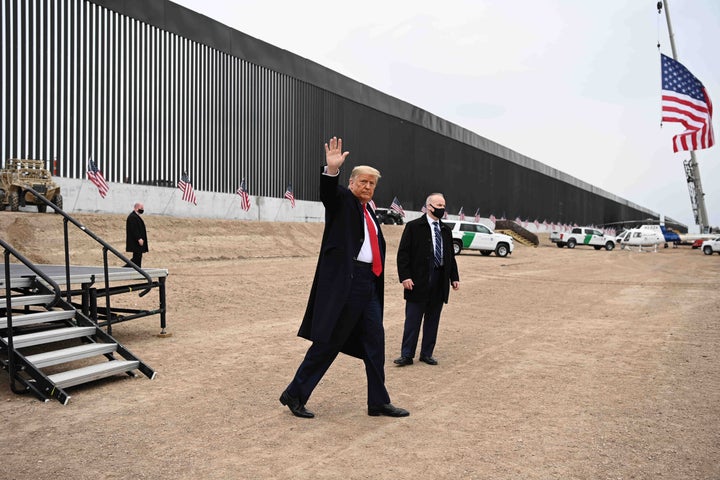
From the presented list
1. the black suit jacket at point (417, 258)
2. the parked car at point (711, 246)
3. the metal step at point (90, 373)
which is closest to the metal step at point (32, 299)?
the metal step at point (90, 373)

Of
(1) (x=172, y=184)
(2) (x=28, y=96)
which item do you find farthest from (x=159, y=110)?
(2) (x=28, y=96)

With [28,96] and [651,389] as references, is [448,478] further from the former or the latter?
[28,96]

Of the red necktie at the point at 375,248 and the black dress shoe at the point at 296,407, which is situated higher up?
the red necktie at the point at 375,248

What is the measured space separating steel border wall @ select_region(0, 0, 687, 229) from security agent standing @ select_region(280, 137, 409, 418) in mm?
25063

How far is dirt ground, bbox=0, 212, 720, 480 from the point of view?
3.82 meters

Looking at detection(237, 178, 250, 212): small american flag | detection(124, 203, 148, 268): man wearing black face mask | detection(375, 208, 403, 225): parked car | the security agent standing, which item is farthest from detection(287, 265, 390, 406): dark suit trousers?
detection(375, 208, 403, 225): parked car

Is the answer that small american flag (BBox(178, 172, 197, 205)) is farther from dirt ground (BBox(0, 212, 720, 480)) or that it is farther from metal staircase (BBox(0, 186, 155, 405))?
metal staircase (BBox(0, 186, 155, 405))

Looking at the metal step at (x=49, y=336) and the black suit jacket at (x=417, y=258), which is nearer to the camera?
the metal step at (x=49, y=336)

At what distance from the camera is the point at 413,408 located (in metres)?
5.14

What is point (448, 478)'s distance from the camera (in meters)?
3.60

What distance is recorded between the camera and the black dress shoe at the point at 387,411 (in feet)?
15.9

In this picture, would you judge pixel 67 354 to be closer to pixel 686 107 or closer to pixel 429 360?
pixel 429 360

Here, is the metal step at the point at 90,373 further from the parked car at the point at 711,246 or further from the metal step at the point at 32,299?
the parked car at the point at 711,246

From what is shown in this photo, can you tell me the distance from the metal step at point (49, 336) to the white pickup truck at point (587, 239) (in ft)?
140
